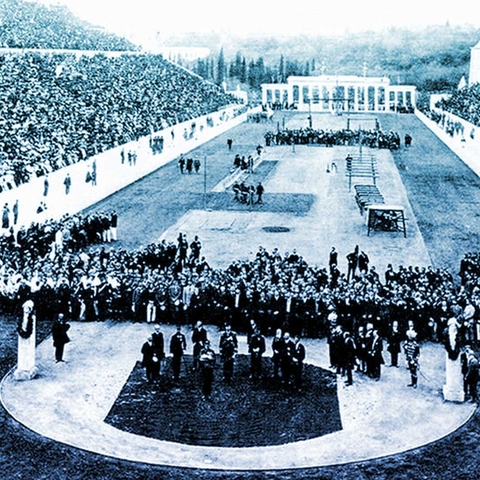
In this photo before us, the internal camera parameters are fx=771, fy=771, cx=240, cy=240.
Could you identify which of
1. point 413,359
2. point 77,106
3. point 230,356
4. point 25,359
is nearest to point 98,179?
point 77,106

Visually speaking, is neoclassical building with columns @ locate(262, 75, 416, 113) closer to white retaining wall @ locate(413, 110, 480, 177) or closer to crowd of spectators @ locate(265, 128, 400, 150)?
white retaining wall @ locate(413, 110, 480, 177)

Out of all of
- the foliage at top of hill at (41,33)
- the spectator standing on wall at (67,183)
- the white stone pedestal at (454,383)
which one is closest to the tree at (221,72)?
the foliage at top of hill at (41,33)

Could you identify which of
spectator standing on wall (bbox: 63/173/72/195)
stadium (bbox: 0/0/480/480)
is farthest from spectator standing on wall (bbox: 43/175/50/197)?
spectator standing on wall (bbox: 63/173/72/195)

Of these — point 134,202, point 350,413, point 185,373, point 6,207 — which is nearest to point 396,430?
point 350,413

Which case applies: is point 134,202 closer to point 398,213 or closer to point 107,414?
point 398,213

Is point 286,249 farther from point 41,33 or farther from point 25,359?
point 41,33

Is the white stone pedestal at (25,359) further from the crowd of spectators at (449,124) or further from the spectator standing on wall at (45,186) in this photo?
the crowd of spectators at (449,124)
